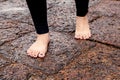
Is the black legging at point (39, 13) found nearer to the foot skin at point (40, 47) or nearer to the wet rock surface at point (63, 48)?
the foot skin at point (40, 47)

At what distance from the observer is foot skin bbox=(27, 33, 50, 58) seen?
164cm

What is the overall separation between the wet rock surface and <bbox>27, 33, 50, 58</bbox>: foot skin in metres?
0.04

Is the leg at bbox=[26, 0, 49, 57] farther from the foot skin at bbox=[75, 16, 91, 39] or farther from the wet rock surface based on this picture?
the foot skin at bbox=[75, 16, 91, 39]

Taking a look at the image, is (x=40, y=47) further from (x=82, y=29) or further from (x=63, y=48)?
(x=82, y=29)

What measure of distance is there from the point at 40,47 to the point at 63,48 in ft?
0.55

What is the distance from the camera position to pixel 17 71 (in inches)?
59.0

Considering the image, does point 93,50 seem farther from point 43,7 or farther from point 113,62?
point 43,7

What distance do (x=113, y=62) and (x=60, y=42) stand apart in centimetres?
45

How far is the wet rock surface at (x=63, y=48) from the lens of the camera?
1460 mm

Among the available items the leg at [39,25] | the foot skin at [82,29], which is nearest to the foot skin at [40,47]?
the leg at [39,25]

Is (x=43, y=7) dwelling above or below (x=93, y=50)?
above

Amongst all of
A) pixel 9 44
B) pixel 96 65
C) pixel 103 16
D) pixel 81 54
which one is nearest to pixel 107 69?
pixel 96 65

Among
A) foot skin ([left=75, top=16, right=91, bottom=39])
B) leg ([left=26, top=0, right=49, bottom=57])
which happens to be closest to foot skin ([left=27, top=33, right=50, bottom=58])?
leg ([left=26, top=0, right=49, bottom=57])

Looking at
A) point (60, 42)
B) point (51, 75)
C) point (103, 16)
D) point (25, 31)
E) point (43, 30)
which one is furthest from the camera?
point (103, 16)
